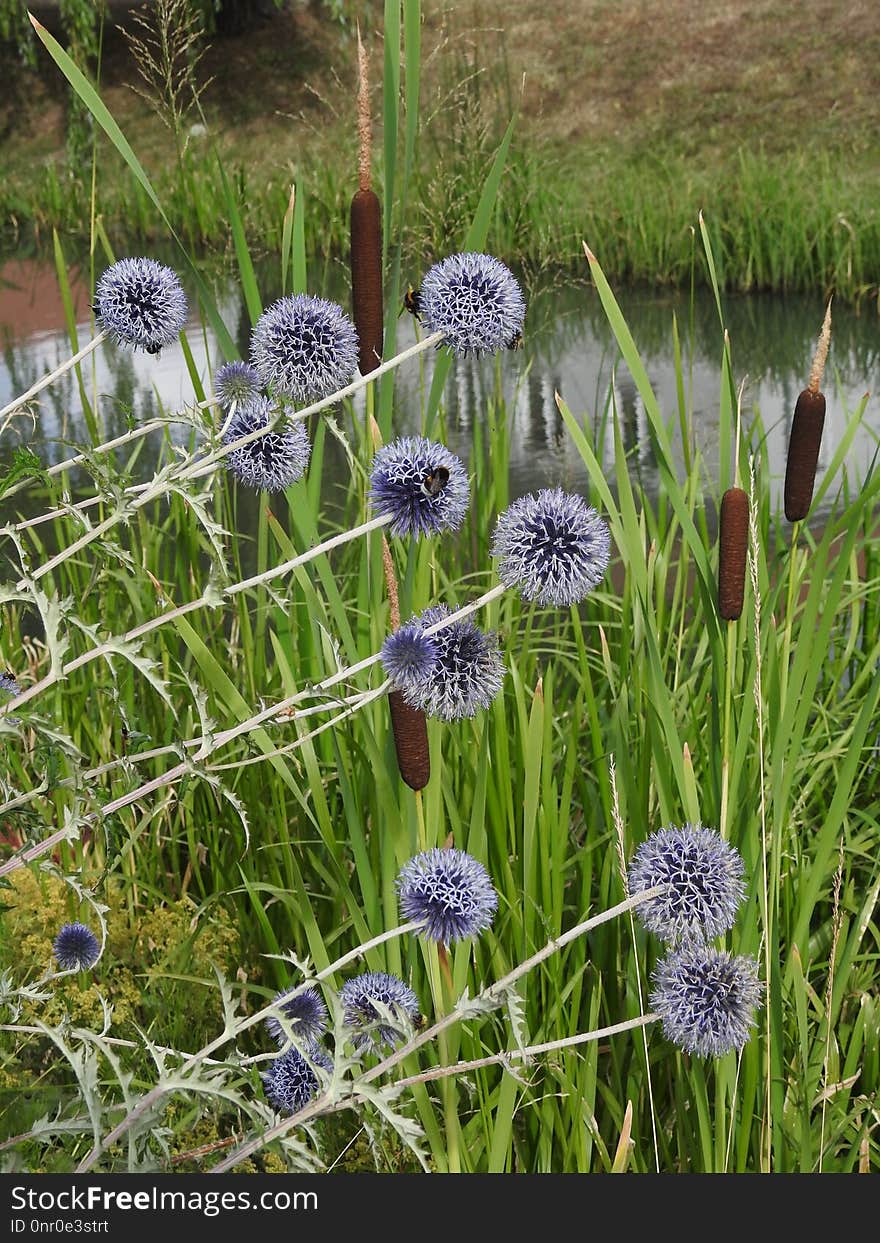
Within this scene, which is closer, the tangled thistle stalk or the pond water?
the tangled thistle stalk

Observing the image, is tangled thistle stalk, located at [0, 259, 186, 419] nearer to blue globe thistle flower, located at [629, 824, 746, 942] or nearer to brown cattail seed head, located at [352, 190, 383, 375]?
brown cattail seed head, located at [352, 190, 383, 375]

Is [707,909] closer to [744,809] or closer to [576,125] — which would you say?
[744,809]

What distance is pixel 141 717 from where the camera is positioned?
86.0 inches

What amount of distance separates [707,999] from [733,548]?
43 centimetres

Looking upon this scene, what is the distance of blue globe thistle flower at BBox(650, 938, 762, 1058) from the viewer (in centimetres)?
114

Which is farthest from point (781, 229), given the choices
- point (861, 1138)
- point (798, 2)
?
point (798, 2)

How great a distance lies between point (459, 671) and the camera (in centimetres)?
113

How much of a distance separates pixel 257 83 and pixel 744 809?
19710 mm

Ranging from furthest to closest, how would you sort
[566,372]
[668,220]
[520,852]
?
1. [668,220]
2. [566,372]
3. [520,852]

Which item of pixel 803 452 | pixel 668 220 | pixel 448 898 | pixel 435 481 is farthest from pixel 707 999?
pixel 668 220

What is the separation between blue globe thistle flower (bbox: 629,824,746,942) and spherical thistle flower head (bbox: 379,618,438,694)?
27 centimetres

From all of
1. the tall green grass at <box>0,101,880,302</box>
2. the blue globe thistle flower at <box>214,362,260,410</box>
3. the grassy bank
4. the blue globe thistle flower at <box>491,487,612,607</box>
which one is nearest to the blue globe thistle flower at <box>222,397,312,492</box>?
the blue globe thistle flower at <box>214,362,260,410</box>

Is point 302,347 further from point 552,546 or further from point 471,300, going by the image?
point 552,546

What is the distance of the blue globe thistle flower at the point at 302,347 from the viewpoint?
1234mm
